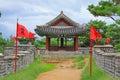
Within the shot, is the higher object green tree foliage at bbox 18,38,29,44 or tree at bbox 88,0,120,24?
tree at bbox 88,0,120,24

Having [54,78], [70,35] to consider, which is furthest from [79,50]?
[54,78]

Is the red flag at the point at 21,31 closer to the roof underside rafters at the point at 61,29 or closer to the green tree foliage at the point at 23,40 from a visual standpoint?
the roof underside rafters at the point at 61,29

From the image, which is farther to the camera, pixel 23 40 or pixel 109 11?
pixel 23 40

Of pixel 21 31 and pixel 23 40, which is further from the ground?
pixel 23 40

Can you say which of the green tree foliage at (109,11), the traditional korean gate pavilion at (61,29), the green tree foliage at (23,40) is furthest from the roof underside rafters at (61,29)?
the green tree foliage at (23,40)

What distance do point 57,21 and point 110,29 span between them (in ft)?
47.9

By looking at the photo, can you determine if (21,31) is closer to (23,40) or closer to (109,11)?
(109,11)

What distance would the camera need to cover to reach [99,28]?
45.8 metres

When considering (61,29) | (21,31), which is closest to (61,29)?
(61,29)

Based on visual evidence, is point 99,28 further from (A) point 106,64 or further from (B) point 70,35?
(A) point 106,64

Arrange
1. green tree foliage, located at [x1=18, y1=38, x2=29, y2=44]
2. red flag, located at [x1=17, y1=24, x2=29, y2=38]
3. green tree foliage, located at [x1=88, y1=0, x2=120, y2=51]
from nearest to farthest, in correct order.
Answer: red flag, located at [x1=17, y1=24, x2=29, y2=38] < green tree foliage, located at [x1=88, y1=0, x2=120, y2=51] < green tree foliage, located at [x1=18, y1=38, x2=29, y2=44]

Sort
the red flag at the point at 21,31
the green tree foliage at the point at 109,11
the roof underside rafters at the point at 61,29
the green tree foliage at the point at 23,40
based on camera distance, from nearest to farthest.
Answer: the red flag at the point at 21,31
the green tree foliage at the point at 109,11
the roof underside rafters at the point at 61,29
the green tree foliage at the point at 23,40

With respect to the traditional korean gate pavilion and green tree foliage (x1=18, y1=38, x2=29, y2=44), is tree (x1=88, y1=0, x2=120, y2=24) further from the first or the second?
green tree foliage (x1=18, y1=38, x2=29, y2=44)

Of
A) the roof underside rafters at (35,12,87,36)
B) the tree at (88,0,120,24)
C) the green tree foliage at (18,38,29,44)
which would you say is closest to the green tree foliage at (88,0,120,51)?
the tree at (88,0,120,24)
